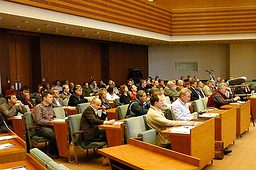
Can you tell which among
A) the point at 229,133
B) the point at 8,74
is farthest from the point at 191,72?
the point at 229,133

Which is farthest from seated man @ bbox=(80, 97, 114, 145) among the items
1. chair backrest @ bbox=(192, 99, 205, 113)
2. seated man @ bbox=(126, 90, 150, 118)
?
chair backrest @ bbox=(192, 99, 205, 113)

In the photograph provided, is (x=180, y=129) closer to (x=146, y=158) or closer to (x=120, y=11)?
(x=146, y=158)

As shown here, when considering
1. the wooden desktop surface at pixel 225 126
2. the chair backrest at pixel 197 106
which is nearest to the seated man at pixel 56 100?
the chair backrest at pixel 197 106

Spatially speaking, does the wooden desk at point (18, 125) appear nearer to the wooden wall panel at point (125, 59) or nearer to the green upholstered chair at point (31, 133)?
the green upholstered chair at point (31, 133)

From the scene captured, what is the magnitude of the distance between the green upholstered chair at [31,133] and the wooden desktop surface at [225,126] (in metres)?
3.17

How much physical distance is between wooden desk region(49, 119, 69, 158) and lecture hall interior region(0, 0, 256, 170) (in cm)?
2

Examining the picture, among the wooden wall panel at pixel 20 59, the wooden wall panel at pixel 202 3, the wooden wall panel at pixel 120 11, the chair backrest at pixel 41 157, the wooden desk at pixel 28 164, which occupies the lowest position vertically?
the wooden desk at pixel 28 164

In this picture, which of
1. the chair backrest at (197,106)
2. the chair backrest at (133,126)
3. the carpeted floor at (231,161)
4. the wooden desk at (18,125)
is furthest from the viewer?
the chair backrest at (197,106)

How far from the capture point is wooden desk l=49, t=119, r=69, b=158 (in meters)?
6.16

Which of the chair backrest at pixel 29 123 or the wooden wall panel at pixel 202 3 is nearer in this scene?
the chair backrest at pixel 29 123

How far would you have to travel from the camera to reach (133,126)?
5.39 meters

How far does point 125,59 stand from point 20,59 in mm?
7272

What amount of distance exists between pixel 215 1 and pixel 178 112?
1428 centimetres

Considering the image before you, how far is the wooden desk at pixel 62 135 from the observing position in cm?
616
